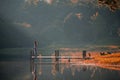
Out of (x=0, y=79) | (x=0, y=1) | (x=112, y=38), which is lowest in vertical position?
(x=0, y=79)

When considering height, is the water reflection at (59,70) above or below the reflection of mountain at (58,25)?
below

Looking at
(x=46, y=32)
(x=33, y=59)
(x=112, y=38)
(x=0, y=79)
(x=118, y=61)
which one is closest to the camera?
(x=0, y=79)

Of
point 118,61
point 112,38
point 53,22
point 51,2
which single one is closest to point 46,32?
point 53,22

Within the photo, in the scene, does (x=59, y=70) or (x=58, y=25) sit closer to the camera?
(x=59, y=70)

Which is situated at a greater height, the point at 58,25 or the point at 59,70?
the point at 58,25

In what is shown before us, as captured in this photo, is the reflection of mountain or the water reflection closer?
the water reflection

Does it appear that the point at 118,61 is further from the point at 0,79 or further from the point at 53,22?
the point at 53,22

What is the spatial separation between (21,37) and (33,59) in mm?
12477

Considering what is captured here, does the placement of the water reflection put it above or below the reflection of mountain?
below

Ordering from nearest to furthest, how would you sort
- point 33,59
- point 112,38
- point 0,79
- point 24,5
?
point 0,79 < point 33,59 < point 112,38 < point 24,5

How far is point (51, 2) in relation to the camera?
43062mm

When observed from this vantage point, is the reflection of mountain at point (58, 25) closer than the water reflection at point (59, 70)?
No

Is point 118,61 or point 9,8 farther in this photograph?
point 9,8

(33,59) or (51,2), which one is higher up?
(51,2)
